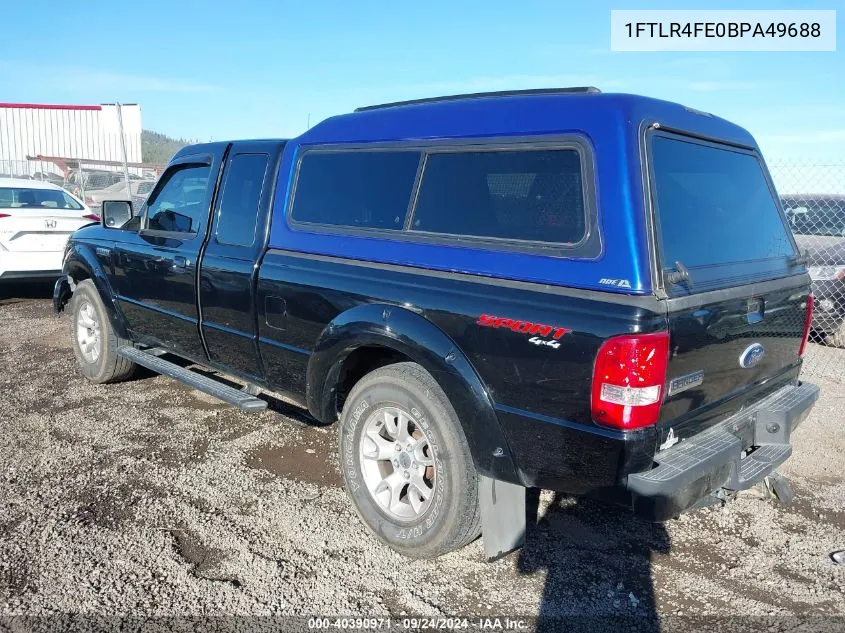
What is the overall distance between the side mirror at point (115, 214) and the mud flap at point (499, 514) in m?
3.63

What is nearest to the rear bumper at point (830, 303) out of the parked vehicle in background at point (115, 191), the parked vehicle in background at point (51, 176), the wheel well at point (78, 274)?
the wheel well at point (78, 274)

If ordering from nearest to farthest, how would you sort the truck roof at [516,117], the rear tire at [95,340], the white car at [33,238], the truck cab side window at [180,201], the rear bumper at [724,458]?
the rear bumper at [724,458], the truck roof at [516,117], the truck cab side window at [180,201], the rear tire at [95,340], the white car at [33,238]

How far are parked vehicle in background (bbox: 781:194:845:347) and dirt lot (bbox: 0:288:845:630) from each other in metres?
3.04

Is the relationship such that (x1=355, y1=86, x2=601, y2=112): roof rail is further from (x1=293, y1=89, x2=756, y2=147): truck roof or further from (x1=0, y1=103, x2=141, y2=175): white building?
(x1=0, y1=103, x2=141, y2=175): white building

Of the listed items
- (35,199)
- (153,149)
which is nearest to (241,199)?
(35,199)

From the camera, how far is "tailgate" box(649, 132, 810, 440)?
251cm

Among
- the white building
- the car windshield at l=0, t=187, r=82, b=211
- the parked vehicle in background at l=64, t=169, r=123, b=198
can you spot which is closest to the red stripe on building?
the white building

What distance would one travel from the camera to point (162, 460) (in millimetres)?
4129

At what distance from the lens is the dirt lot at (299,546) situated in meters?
2.80

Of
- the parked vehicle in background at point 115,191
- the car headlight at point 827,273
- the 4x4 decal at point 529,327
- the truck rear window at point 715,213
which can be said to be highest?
the parked vehicle in background at point 115,191

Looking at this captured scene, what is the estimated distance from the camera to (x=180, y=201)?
4609mm

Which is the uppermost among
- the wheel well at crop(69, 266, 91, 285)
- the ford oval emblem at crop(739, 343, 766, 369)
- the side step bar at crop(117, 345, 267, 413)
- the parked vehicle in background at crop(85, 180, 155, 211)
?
the parked vehicle in background at crop(85, 180, 155, 211)

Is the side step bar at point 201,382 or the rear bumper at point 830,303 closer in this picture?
the side step bar at point 201,382

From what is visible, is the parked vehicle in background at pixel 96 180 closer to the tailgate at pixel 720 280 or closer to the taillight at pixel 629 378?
the tailgate at pixel 720 280
